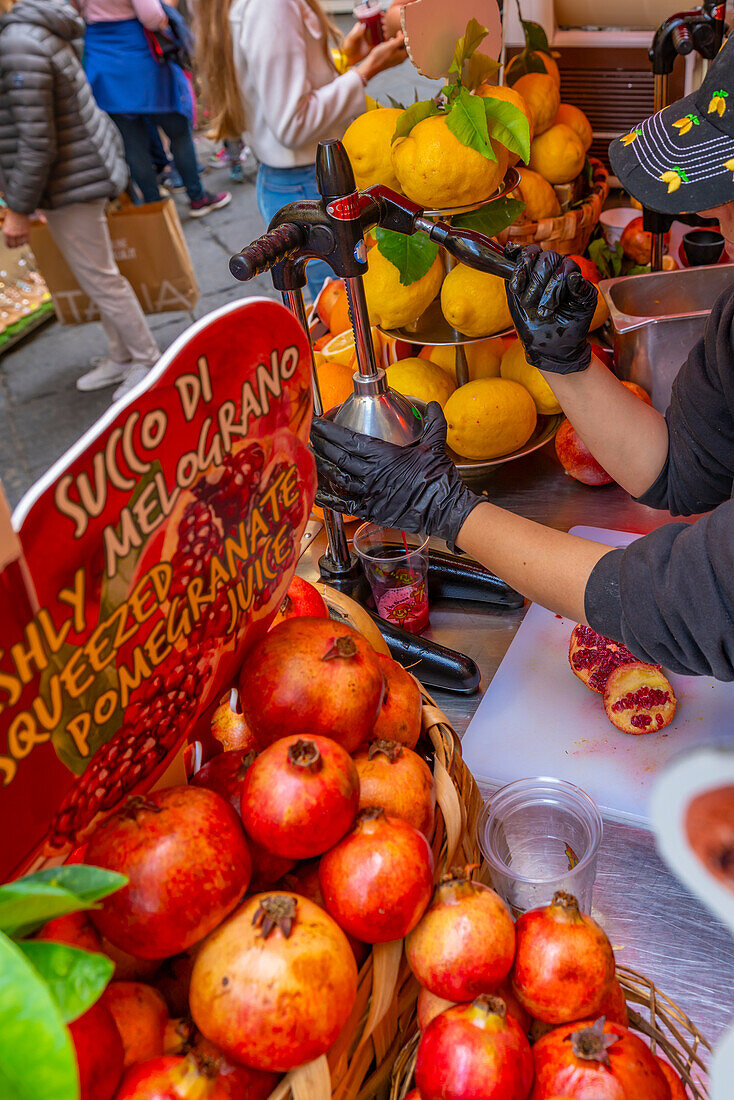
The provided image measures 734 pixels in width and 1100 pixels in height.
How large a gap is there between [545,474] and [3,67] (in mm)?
2948

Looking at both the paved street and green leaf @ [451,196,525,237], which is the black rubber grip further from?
the paved street

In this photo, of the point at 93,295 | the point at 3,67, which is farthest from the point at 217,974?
the point at 93,295

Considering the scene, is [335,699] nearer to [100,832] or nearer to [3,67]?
[100,832]

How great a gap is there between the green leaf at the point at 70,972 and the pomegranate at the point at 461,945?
0.97 feet

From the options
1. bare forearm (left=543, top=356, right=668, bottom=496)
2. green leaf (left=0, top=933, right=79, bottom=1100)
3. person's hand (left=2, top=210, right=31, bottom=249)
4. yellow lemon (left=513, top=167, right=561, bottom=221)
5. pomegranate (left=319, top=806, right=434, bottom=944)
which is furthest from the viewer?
person's hand (left=2, top=210, right=31, bottom=249)

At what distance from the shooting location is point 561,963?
0.76 metres

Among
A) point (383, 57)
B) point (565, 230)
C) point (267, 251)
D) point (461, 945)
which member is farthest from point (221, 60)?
point (461, 945)

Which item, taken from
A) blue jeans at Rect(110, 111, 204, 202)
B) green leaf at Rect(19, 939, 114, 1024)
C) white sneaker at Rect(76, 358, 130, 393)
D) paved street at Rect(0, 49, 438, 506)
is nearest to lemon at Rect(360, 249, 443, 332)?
green leaf at Rect(19, 939, 114, 1024)

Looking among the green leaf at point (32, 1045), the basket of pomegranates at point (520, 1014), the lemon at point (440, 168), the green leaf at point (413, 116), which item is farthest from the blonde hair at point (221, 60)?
the green leaf at point (32, 1045)

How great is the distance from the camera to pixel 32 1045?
1.67 ft

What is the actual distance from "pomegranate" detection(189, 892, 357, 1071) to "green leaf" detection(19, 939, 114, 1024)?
0.12 metres

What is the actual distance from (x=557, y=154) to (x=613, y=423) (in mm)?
Result: 830

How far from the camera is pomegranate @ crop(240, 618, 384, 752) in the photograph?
869 millimetres

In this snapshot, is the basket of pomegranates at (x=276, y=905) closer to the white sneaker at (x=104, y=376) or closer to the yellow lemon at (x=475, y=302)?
the yellow lemon at (x=475, y=302)
